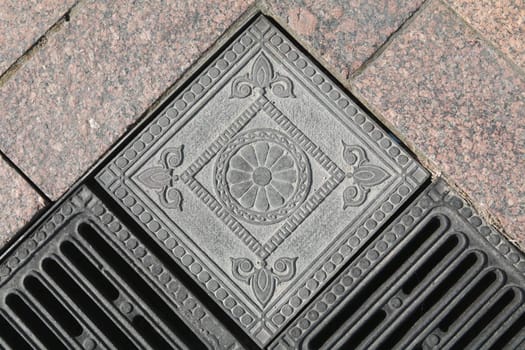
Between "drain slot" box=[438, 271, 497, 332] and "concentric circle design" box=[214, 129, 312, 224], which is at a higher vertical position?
"drain slot" box=[438, 271, 497, 332]

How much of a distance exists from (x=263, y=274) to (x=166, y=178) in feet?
1.44

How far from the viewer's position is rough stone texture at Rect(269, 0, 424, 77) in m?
2.19

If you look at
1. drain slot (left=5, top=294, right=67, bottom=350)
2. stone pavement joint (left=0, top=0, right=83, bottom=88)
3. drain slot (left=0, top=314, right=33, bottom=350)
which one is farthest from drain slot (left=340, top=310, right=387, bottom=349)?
stone pavement joint (left=0, top=0, right=83, bottom=88)

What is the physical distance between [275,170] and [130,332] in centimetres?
68

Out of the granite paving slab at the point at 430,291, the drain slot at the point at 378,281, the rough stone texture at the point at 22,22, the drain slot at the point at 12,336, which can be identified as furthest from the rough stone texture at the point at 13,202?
the drain slot at the point at 378,281

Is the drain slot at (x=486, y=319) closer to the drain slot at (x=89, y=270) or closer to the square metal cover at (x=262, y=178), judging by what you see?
the square metal cover at (x=262, y=178)

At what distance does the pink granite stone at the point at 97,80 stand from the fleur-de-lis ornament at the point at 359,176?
0.60 metres

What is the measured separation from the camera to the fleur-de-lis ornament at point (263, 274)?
2.12 m

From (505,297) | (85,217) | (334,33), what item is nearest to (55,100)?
(85,217)

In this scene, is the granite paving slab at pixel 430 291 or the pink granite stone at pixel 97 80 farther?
the pink granite stone at pixel 97 80

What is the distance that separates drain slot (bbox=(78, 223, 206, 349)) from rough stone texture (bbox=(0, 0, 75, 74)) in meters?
0.63

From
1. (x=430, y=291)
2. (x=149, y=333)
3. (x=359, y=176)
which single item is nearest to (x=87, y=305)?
(x=149, y=333)

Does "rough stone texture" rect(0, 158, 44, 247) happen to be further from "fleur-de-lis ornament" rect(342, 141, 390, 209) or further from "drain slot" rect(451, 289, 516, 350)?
"drain slot" rect(451, 289, 516, 350)

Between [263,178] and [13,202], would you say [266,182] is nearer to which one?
[263,178]
